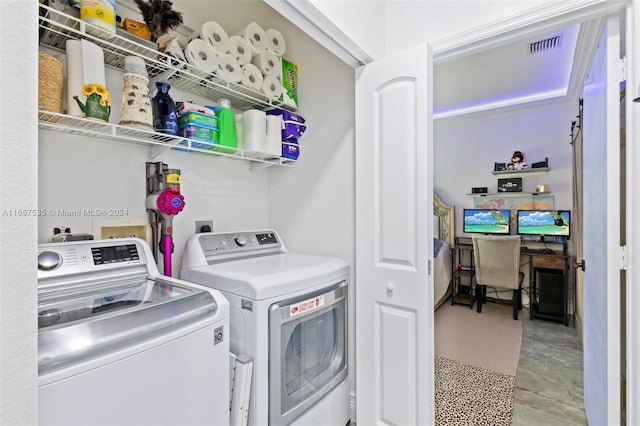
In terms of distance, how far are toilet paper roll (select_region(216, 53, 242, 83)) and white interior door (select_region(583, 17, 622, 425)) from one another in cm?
171

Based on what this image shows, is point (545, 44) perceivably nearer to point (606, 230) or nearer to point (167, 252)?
point (606, 230)

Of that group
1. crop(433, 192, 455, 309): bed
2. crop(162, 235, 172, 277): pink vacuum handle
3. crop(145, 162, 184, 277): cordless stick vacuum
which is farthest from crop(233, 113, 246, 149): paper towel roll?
crop(433, 192, 455, 309): bed

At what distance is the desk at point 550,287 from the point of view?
3.52 meters

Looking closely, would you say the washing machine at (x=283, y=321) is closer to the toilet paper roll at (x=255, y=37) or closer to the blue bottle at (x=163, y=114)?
the blue bottle at (x=163, y=114)

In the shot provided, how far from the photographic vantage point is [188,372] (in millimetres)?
978

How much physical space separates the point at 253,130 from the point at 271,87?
0.32 meters

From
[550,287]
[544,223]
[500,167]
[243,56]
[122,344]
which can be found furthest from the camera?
[500,167]

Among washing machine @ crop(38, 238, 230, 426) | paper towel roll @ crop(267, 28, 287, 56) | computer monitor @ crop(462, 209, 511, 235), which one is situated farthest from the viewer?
computer monitor @ crop(462, 209, 511, 235)

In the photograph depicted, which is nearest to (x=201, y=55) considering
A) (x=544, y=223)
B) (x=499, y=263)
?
(x=499, y=263)

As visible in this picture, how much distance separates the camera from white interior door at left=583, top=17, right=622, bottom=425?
125 cm

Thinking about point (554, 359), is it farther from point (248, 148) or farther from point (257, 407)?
point (248, 148)

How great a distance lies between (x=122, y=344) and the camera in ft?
2.70

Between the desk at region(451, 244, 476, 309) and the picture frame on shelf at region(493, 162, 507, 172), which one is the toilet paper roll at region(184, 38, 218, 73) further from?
the picture frame on shelf at region(493, 162, 507, 172)
